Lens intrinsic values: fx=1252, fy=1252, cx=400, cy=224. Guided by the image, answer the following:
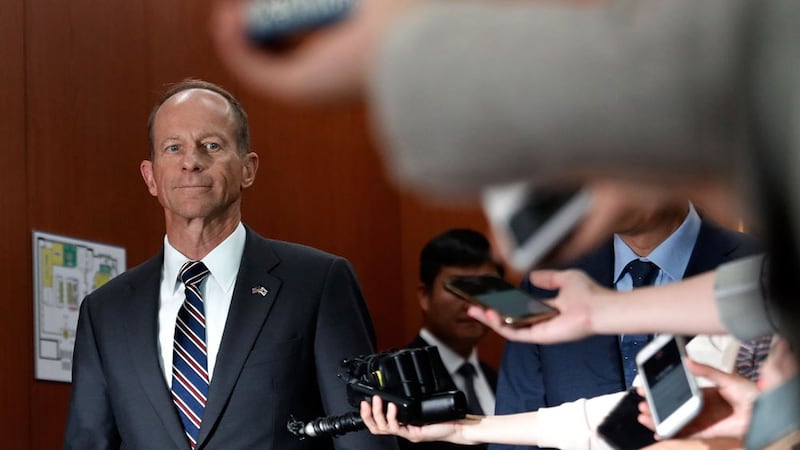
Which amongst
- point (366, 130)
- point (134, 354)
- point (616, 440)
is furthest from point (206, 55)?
point (616, 440)

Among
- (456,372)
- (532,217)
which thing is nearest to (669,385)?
(532,217)

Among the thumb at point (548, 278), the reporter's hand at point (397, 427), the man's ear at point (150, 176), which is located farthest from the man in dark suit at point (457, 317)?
the thumb at point (548, 278)

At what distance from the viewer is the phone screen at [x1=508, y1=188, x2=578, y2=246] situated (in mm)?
965

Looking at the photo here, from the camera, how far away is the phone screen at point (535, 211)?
0.96 metres

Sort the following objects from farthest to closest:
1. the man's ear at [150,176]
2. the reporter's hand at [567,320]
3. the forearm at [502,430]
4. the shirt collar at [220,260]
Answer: the man's ear at [150,176] → the shirt collar at [220,260] → the forearm at [502,430] → the reporter's hand at [567,320]

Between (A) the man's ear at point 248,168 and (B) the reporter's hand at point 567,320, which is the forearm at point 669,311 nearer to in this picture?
(B) the reporter's hand at point 567,320

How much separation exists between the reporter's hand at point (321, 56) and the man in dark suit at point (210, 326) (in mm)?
2178

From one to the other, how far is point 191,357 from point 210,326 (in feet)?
0.34

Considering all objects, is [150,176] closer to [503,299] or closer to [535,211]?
[503,299]

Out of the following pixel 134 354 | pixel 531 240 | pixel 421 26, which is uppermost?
pixel 421 26

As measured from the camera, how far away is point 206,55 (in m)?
5.14

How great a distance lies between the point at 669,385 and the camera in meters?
1.98

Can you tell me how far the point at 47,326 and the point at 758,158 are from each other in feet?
12.0

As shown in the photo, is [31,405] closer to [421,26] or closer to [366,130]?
[366,130]
